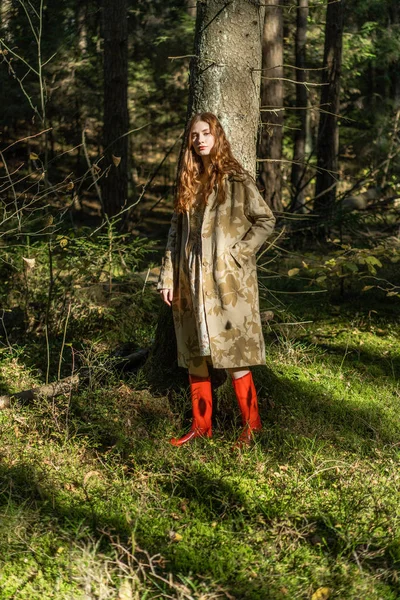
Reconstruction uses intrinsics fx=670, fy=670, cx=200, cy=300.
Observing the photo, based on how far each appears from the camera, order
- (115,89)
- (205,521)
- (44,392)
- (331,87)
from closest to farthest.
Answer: (205,521) < (44,392) < (115,89) < (331,87)

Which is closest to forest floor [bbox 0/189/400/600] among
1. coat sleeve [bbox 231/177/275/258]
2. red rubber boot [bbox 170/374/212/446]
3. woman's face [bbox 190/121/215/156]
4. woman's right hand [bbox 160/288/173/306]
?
red rubber boot [bbox 170/374/212/446]

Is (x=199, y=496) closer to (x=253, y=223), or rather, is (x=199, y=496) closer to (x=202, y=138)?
(x=253, y=223)

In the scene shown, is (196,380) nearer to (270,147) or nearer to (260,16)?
(260,16)

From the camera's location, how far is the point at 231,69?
16.4ft

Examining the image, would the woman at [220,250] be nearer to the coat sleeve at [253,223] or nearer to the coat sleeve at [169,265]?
the coat sleeve at [253,223]

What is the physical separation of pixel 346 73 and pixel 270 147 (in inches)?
348

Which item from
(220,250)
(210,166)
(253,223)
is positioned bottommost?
(220,250)

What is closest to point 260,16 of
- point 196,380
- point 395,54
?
point 196,380

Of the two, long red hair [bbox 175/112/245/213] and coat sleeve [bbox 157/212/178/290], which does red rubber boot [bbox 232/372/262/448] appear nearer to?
coat sleeve [bbox 157/212/178/290]

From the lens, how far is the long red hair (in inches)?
184

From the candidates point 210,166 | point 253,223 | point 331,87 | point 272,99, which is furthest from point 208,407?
point 331,87

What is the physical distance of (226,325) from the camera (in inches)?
183

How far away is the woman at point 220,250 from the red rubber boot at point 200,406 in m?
0.04

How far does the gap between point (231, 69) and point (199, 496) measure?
3072 millimetres
